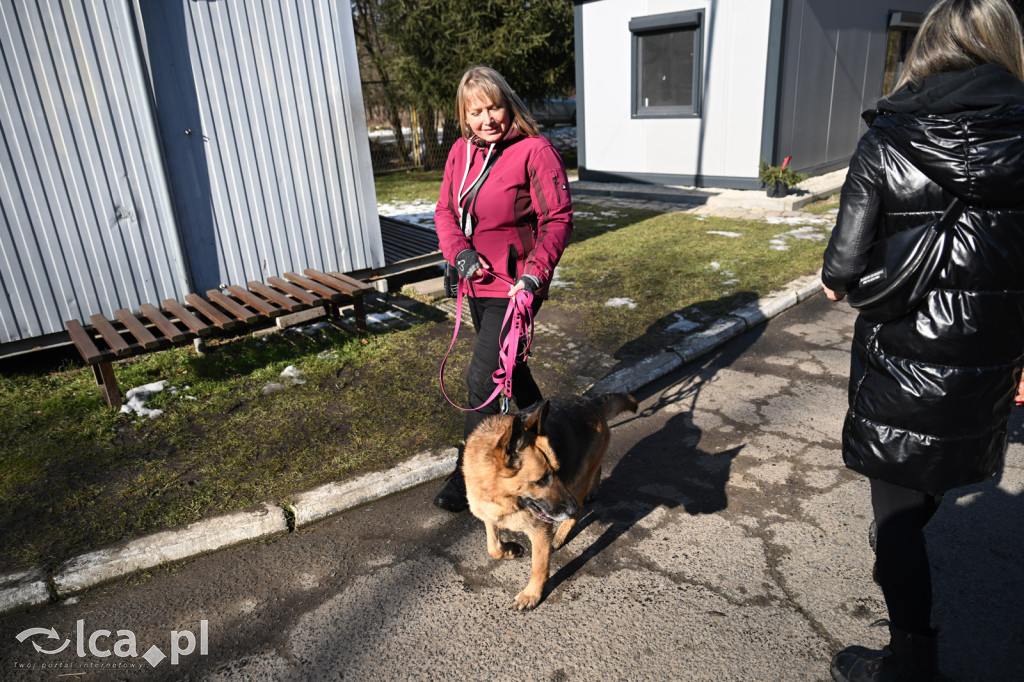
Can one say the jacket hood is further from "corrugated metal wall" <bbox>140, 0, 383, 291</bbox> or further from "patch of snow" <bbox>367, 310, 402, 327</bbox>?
"corrugated metal wall" <bbox>140, 0, 383, 291</bbox>

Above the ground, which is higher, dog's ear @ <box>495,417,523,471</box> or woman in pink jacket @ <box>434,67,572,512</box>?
woman in pink jacket @ <box>434,67,572,512</box>

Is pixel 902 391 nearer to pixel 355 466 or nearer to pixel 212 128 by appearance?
pixel 355 466

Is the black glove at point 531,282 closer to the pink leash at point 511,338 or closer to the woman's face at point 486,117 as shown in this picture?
the pink leash at point 511,338

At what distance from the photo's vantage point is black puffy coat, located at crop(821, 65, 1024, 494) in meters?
1.76

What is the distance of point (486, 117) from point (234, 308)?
9.87 feet

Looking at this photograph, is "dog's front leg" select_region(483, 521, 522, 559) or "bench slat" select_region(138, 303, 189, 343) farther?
"bench slat" select_region(138, 303, 189, 343)

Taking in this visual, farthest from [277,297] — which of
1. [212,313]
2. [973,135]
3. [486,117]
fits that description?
[973,135]

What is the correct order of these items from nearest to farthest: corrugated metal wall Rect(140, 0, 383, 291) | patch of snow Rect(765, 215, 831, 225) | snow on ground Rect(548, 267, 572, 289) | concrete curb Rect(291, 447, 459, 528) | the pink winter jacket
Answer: the pink winter jacket < concrete curb Rect(291, 447, 459, 528) < corrugated metal wall Rect(140, 0, 383, 291) < snow on ground Rect(548, 267, 572, 289) < patch of snow Rect(765, 215, 831, 225)

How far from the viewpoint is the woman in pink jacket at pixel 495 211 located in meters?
3.05

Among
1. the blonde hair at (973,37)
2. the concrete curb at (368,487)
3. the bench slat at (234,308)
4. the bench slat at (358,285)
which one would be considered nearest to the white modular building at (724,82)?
the bench slat at (358,285)

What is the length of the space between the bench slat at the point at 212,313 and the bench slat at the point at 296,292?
23.3 inches

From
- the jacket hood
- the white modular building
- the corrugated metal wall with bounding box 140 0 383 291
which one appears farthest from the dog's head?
the white modular building

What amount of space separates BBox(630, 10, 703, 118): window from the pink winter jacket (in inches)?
388

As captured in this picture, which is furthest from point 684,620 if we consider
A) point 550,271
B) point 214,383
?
point 214,383
